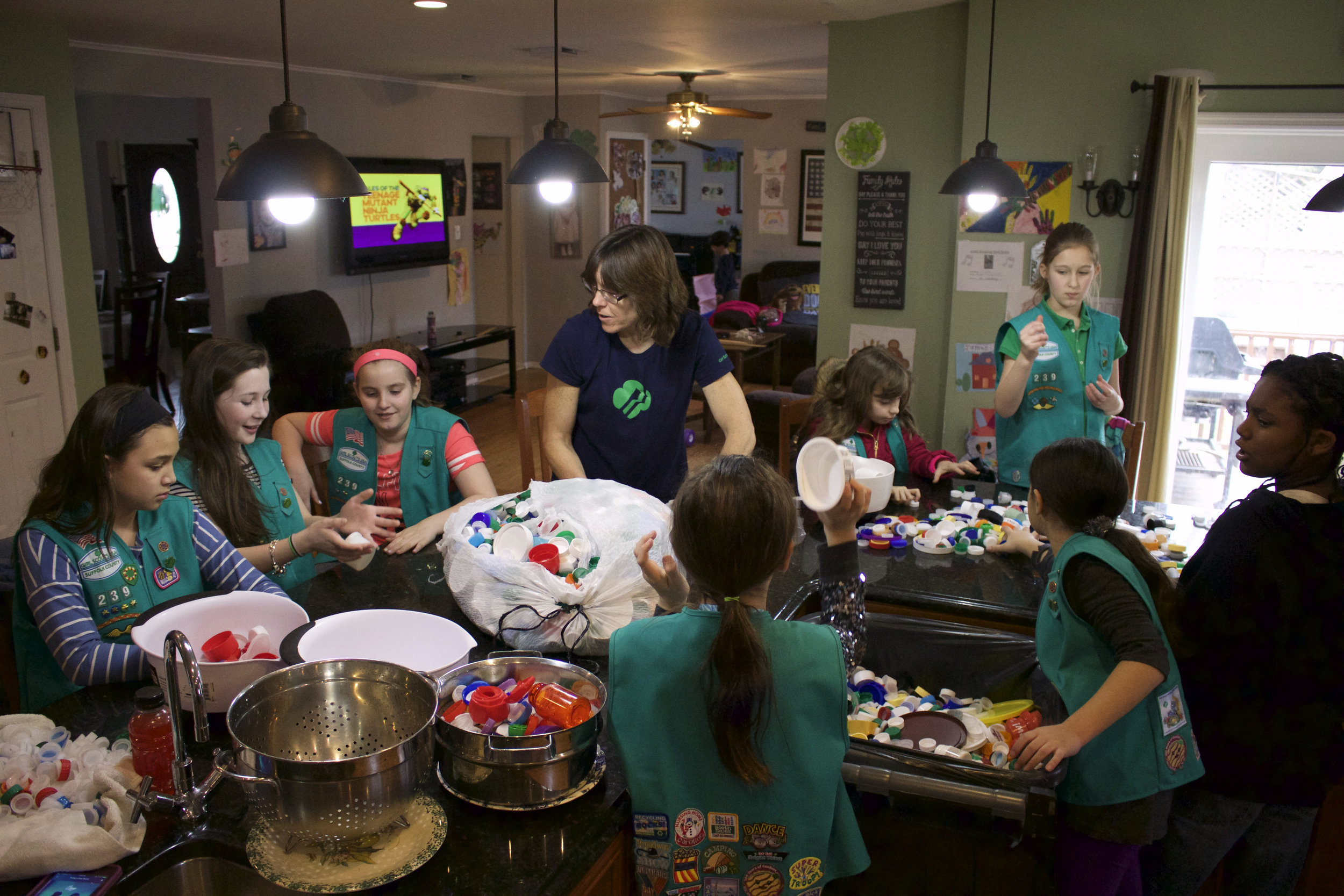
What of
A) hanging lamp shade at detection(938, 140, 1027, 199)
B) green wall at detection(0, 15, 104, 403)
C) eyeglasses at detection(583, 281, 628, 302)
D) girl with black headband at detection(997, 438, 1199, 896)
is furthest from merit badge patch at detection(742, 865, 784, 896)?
green wall at detection(0, 15, 104, 403)

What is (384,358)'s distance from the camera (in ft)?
7.89

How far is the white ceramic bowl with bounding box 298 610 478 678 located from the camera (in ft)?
5.44

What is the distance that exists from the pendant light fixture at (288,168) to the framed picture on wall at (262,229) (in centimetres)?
453

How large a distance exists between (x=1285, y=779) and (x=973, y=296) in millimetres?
2996

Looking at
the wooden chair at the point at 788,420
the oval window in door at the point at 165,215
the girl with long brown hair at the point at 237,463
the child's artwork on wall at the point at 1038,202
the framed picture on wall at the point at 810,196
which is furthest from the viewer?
the framed picture on wall at the point at 810,196

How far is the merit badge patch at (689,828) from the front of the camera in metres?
1.29

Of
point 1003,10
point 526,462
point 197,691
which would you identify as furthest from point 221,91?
point 197,691

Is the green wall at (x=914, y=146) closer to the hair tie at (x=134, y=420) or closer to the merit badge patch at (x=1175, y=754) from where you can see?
the merit badge patch at (x=1175, y=754)

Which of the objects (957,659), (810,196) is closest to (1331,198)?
(957,659)

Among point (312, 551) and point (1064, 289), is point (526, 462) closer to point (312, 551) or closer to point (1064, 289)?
point (312, 551)

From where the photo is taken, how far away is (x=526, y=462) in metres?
3.27

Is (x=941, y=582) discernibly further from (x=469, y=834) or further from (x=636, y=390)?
(x=469, y=834)

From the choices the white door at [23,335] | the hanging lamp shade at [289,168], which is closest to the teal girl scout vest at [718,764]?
the hanging lamp shade at [289,168]

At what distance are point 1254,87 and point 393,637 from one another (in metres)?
3.78
